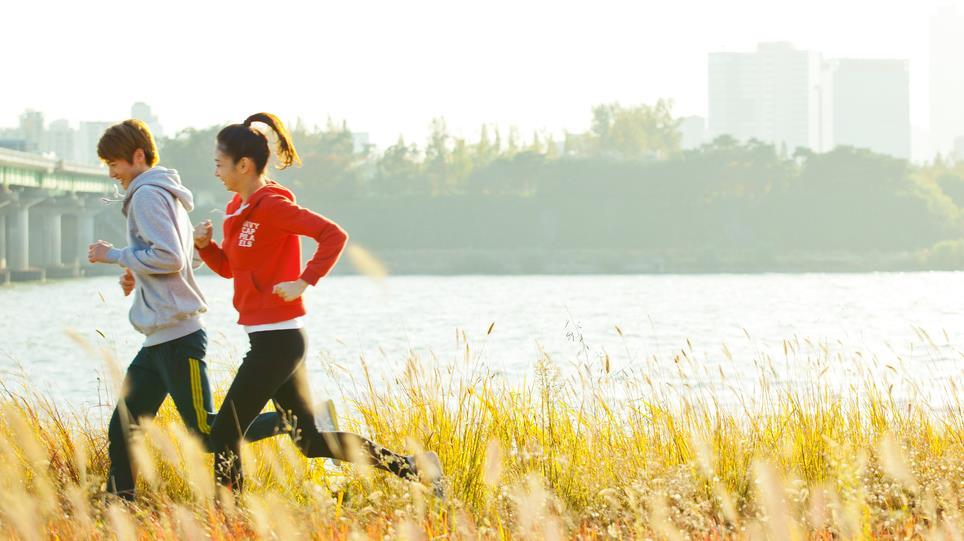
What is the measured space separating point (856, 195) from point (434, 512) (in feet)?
304

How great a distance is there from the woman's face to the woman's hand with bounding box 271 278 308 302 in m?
0.49

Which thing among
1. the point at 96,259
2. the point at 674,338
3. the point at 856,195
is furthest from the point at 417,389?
the point at 856,195

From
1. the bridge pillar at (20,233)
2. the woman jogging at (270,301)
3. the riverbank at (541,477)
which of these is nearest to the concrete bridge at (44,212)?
the bridge pillar at (20,233)

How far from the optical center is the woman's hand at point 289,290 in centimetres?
437

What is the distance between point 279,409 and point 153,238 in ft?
2.53

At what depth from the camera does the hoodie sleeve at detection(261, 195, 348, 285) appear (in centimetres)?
449

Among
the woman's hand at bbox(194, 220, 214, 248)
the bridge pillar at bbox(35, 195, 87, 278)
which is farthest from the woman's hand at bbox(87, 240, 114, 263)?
the bridge pillar at bbox(35, 195, 87, 278)

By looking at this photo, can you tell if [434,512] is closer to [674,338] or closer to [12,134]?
[674,338]

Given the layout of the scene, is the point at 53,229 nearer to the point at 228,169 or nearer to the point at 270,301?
the point at 228,169

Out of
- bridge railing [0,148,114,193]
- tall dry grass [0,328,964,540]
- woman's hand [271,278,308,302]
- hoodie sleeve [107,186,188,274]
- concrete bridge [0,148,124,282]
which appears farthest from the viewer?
concrete bridge [0,148,124,282]

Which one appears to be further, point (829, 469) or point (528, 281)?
point (528, 281)

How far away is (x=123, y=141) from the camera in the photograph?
4.82 meters

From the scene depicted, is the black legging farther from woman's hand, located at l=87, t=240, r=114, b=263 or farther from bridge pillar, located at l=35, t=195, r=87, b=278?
bridge pillar, located at l=35, t=195, r=87, b=278

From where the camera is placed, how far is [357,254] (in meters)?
4.58
